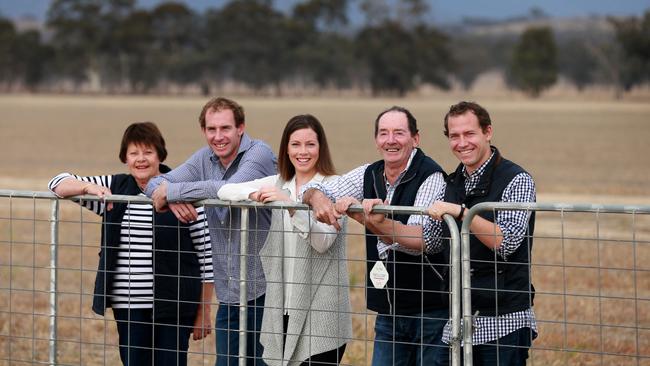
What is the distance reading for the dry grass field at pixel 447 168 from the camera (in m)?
9.31

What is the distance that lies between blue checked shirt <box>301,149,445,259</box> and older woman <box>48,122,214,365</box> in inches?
34.1

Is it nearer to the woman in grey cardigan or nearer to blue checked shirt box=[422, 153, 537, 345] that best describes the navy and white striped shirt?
the woman in grey cardigan

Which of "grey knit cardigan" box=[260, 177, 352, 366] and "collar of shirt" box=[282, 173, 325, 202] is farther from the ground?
"collar of shirt" box=[282, 173, 325, 202]

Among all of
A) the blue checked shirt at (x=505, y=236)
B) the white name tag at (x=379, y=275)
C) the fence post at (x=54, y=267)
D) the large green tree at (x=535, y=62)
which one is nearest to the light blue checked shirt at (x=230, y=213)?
the fence post at (x=54, y=267)

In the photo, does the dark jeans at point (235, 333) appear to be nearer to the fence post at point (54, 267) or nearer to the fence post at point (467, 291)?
the fence post at point (54, 267)

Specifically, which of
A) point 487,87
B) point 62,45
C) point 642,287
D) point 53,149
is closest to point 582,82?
point 487,87

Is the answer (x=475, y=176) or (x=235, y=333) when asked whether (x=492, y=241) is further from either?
(x=235, y=333)

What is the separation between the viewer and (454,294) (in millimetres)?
5375

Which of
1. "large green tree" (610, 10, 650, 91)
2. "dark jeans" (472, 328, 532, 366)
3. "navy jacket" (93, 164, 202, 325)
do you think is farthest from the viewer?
"large green tree" (610, 10, 650, 91)

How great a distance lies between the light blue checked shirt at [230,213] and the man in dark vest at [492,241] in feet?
3.46

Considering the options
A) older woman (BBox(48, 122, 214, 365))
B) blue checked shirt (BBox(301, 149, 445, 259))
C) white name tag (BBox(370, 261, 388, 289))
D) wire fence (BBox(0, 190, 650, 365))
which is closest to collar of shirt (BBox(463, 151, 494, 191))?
blue checked shirt (BBox(301, 149, 445, 259))

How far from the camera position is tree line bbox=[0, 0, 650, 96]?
128m

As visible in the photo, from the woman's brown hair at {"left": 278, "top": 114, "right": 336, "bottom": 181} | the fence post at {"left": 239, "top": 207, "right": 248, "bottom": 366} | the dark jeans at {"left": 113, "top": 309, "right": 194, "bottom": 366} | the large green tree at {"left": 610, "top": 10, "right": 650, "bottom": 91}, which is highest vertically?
the large green tree at {"left": 610, "top": 10, "right": 650, "bottom": 91}

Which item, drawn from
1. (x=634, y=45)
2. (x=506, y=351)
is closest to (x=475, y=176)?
(x=506, y=351)
